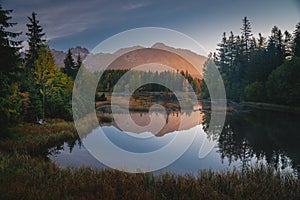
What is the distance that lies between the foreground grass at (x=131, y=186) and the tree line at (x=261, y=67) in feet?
121

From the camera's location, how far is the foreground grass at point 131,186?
770 centimetres

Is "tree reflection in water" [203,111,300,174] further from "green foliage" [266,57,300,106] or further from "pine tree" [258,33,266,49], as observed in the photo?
"pine tree" [258,33,266,49]

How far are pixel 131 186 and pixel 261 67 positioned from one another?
57412 millimetres

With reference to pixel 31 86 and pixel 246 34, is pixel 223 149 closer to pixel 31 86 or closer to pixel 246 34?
pixel 31 86

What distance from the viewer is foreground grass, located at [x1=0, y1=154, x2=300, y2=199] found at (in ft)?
25.3

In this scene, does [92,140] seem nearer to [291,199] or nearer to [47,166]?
[47,166]

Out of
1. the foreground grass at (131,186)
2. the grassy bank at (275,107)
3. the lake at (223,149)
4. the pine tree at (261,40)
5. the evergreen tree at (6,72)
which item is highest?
the pine tree at (261,40)

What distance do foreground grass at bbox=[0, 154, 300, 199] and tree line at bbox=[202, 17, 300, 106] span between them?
121 ft

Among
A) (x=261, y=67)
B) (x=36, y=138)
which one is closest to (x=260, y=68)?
(x=261, y=67)

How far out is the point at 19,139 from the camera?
18.0m

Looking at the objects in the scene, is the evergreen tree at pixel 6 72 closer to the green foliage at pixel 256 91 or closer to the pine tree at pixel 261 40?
the green foliage at pixel 256 91

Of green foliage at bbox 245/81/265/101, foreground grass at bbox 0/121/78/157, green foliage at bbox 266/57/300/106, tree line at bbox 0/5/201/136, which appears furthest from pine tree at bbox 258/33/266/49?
foreground grass at bbox 0/121/78/157

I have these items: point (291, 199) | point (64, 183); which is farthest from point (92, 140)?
point (291, 199)

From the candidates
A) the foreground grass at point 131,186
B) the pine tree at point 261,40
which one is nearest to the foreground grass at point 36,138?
the foreground grass at point 131,186
